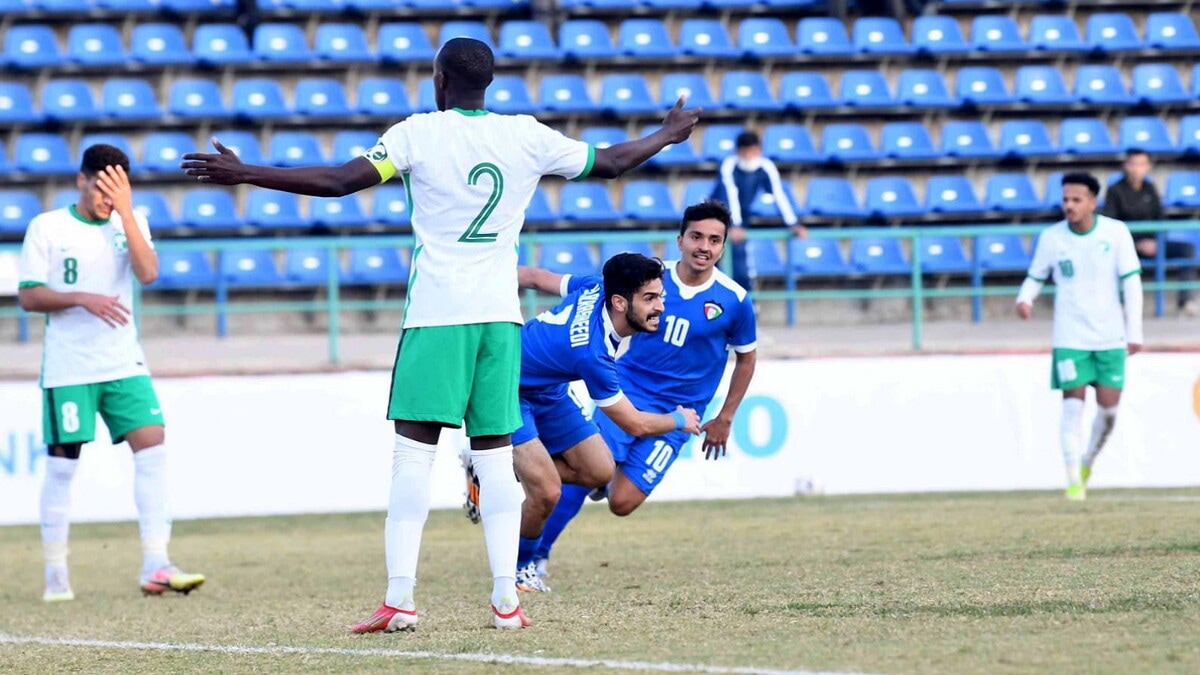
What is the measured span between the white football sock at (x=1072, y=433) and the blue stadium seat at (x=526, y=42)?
9.43 m

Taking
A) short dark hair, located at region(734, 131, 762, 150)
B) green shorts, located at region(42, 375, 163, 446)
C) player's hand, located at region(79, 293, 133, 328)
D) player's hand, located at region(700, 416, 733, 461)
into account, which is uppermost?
short dark hair, located at region(734, 131, 762, 150)

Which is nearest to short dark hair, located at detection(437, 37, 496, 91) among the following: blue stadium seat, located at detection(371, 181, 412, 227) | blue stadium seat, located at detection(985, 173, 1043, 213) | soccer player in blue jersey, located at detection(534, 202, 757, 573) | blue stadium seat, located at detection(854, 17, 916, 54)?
soccer player in blue jersey, located at detection(534, 202, 757, 573)

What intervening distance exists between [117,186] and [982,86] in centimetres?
1387

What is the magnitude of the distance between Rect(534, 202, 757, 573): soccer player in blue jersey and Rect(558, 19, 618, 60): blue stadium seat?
11.6 meters

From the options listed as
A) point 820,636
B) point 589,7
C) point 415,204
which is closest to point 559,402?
point 415,204

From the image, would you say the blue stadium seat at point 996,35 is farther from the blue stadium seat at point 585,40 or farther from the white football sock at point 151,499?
the white football sock at point 151,499

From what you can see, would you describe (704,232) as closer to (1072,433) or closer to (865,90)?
(1072,433)

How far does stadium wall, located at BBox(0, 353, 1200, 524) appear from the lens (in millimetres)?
14273

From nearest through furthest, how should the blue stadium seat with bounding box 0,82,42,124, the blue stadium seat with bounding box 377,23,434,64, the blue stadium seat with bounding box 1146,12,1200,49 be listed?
the blue stadium seat with bounding box 0,82,42,124
the blue stadium seat with bounding box 377,23,434,64
the blue stadium seat with bounding box 1146,12,1200,49

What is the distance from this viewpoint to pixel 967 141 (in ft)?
65.8

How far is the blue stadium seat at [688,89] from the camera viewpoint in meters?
19.9

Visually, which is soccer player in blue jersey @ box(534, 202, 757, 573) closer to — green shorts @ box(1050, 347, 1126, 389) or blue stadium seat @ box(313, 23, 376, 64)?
green shorts @ box(1050, 347, 1126, 389)

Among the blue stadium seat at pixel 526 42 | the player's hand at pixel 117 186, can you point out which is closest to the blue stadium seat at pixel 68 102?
the blue stadium seat at pixel 526 42

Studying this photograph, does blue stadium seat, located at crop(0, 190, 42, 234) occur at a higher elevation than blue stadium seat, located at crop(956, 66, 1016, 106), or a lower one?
lower
